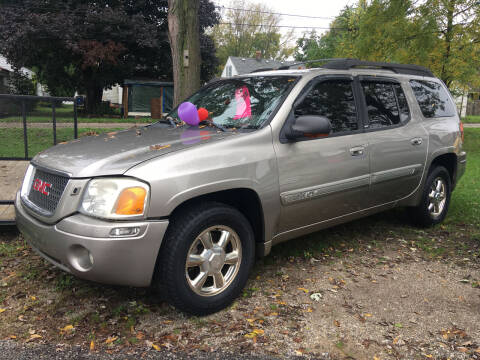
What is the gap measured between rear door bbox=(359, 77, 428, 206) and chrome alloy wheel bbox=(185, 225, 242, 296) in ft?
5.74

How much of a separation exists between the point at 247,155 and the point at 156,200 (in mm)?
847

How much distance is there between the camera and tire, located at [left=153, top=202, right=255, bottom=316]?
2.97 metres

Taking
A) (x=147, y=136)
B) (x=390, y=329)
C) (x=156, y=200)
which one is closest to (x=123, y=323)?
(x=156, y=200)

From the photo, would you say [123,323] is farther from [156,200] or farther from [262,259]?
[262,259]

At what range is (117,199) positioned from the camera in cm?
279

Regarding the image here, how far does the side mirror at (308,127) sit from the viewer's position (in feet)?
11.4

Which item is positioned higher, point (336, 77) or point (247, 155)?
point (336, 77)

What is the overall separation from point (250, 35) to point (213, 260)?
185ft

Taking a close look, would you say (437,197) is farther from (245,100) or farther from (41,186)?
(41,186)

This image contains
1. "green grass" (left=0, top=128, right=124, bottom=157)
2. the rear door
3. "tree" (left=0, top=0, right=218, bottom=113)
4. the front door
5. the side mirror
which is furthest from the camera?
"tree" (left=0, top=0, right=218, bottom=113)

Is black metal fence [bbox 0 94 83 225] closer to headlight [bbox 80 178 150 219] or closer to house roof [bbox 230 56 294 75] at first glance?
headlight [bbox 80 178 150 219]

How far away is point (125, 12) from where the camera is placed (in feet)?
77.5

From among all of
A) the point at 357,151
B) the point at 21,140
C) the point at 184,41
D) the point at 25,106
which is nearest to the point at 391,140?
the point at 357,151

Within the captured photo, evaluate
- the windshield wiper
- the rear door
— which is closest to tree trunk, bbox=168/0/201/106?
the windshield wiper
